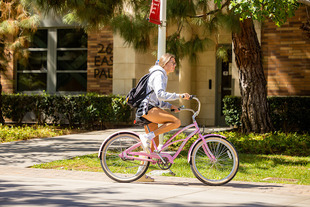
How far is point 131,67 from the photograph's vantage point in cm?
1664

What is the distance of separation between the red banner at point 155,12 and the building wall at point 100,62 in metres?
8.12

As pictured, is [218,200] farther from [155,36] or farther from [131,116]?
[131,116]

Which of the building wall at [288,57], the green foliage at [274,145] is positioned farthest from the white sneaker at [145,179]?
the building wall at [288,57]

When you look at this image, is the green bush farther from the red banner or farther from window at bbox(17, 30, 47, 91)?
window at bbox(17, 30, 47, 91)

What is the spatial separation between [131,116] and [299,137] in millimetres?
6141

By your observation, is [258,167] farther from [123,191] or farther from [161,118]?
[123,191]

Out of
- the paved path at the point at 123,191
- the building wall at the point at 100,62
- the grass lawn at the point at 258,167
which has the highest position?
the building wall at the point at 100,62

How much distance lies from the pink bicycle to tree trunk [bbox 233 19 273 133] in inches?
215

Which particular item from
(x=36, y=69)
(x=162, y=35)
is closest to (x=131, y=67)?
(x=36, y=69)

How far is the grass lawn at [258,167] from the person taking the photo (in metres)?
7.95

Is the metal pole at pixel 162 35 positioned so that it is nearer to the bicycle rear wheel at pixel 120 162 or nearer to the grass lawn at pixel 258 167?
the grass lawn at pixel 258 167

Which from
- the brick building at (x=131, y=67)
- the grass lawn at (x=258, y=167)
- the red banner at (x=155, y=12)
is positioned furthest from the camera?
the brick building at (x=131, y=67)

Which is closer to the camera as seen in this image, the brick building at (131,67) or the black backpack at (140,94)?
the black backpack at (140,94)

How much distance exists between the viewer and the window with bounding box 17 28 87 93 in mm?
17984
